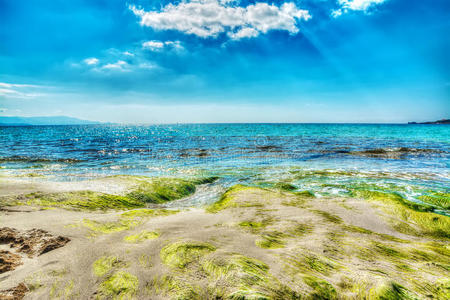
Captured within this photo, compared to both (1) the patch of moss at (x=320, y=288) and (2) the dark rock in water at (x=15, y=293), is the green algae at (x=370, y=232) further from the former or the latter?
(2) the dark rock in water at (x=15, y=293)

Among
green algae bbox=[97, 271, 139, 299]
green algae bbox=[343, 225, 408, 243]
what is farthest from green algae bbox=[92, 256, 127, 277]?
green algae bbox=[343, 225, 408, 243]

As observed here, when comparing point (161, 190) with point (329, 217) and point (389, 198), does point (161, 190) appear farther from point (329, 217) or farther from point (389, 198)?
point (389, 198)

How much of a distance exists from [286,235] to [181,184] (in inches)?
278

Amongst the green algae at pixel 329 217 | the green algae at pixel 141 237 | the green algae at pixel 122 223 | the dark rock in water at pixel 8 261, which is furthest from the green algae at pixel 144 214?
the green algae at pixel 329 217

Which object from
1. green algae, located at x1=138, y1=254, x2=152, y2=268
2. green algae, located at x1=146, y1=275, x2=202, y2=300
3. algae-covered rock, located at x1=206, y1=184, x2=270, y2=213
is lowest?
algae-covered rock, located at x1=206, y1=184, x2=270, y2=213

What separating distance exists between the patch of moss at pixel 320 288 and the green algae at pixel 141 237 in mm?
3039

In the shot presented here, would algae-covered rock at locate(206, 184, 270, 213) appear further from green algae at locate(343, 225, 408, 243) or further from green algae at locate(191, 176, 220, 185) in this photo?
green algae at locate(191, 176, 220, 185)

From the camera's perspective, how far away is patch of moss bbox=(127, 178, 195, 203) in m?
9.24

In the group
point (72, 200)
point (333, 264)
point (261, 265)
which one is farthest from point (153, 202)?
point (333, 264)

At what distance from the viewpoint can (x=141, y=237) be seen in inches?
181

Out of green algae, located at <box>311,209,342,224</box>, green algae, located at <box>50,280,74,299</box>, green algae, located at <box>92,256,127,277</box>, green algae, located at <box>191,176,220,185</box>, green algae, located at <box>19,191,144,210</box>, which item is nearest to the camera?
green algae, located at <box>50,280,74,299</box>

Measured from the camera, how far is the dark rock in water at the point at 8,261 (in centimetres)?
312

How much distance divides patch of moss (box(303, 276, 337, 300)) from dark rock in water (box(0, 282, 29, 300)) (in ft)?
11.8

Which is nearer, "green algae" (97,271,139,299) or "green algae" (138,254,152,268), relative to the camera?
"green algae" (97,271,139,299)
